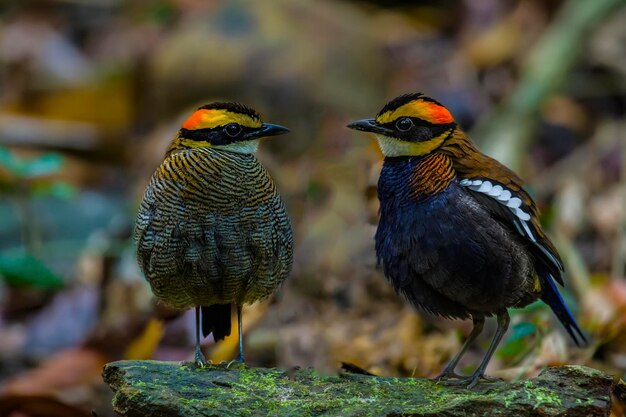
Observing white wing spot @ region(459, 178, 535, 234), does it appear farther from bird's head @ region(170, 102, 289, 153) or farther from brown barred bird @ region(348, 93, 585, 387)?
bird's head @ region(170, 102, 289, 153)

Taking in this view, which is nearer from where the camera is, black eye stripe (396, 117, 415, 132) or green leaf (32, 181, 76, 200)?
black eye stripe (396, 117, 415, 132)

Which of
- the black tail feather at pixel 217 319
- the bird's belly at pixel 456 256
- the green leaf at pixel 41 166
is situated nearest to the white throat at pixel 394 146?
the bird's belly at pixel 456 256

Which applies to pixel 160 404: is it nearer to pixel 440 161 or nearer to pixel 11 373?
pixel 440 161

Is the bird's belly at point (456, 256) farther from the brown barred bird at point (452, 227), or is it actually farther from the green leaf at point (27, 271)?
the green leaf at point (27, 271)

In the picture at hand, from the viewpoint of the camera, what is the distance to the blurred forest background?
7.54m

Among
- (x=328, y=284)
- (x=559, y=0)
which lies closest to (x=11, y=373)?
(x=328, y=284)

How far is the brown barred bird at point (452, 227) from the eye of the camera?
494 cm

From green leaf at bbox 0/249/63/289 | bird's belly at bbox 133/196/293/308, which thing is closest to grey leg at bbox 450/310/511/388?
bird's belly at bbox 133/196/293/308

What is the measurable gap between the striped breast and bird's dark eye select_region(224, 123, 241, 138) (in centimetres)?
10

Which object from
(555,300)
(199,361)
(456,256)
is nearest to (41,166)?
(199,361)

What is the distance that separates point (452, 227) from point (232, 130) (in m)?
1.16

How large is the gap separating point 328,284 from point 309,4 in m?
5.40

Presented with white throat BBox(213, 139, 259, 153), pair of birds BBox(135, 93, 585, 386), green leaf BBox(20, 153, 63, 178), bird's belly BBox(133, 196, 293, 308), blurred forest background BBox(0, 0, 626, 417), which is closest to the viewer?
pair of birds BBox(135, 93, 585, 386)

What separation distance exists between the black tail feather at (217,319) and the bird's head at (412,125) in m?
1.31
